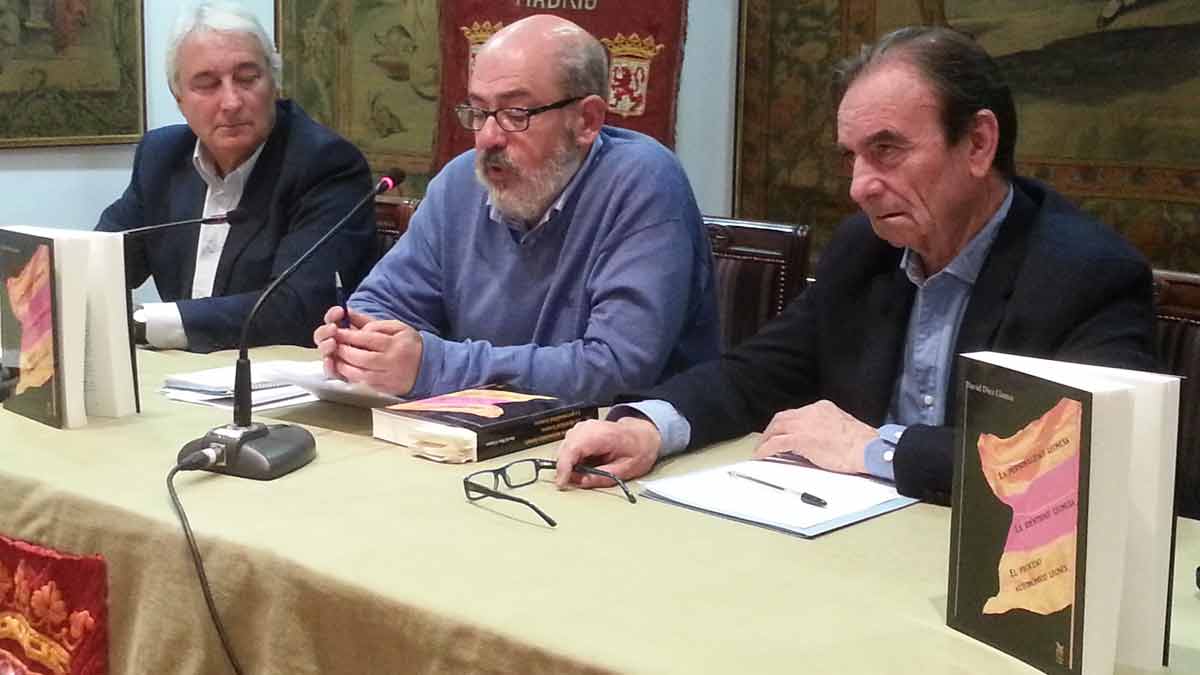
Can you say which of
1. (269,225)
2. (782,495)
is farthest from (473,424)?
(269,225)

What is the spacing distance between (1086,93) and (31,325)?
93.5 inches

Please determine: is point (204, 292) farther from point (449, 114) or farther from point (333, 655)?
point (333, 655)

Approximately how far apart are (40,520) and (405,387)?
53cm

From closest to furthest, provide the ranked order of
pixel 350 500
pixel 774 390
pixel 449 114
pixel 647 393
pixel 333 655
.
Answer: pixel 333 655
pixel 350 500
pixel 647 393
pixel 774 390
pixel 449 114

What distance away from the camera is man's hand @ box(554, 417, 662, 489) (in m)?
1.49

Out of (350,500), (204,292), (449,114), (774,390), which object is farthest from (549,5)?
(350,500)

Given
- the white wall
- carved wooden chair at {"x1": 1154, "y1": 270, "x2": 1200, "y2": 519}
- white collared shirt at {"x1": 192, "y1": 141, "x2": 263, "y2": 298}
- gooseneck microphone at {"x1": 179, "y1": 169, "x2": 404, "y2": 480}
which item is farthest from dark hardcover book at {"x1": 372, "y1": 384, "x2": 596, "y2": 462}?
the white wall

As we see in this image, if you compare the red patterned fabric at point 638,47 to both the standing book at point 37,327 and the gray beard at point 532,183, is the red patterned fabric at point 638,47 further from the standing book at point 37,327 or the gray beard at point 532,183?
the standing book at point 37,327

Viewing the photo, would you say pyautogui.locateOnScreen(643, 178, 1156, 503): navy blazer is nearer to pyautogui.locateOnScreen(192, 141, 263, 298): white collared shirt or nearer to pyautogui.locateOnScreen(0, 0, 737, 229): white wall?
pyautogui.locateOnScreen(192, 141, 263, 298): white collared shirt

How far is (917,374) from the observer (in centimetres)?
179

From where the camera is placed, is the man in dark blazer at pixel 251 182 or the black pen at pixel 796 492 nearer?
the black pen at pixel 796 492

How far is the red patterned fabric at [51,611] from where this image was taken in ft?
4.69

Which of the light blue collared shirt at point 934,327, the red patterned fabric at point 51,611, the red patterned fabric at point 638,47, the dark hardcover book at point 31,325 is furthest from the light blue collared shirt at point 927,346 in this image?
the red patterned fabric at point 638,47

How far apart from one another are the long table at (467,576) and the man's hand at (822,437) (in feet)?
0.27
